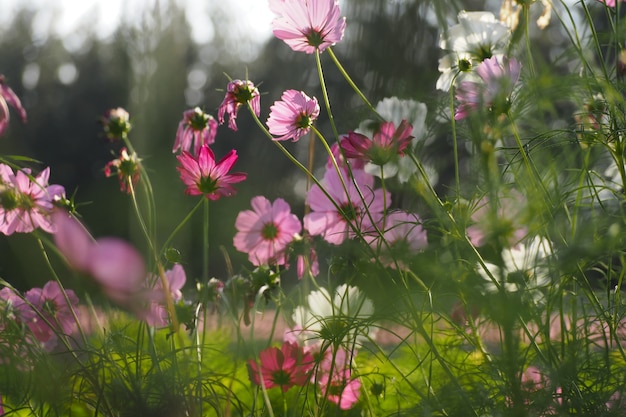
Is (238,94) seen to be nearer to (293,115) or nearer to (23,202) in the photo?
(293,115)

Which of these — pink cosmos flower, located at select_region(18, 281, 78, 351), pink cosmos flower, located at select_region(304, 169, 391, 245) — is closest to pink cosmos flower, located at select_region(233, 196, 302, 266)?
pink cosmos flower, located at select_region(304, 169, 391, 245)

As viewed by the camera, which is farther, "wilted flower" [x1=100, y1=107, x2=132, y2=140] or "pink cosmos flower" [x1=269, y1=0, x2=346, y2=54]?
"wilted flower" [x1=100, y1=107, x2=132, y2=140]

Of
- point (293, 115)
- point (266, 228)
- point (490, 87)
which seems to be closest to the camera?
point (490, 87)

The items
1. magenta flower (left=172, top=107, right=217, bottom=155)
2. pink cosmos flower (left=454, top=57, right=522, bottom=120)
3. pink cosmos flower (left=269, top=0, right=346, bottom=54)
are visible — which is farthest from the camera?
magenta flower (left=172, top=107, right=217, bottom=155)

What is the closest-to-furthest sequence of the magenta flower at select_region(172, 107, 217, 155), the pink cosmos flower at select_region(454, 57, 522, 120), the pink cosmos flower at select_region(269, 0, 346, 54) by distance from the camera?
1. the pink cosmos flower at select_region(454, 57, 522, 120)
2. the pink cosmos flower at select_region(269, 0, 346, 54)
3. the magenta flower at select_region(172, 107, 217, 155)

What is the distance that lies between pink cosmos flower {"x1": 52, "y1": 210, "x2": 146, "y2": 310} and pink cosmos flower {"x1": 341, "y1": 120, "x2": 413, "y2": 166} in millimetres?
174

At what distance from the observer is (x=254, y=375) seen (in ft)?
1.94

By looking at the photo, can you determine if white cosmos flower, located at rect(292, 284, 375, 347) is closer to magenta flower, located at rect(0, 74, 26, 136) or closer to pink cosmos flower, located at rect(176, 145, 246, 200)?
pink cosmos flower, located at rect(176, 145, 246, 200)

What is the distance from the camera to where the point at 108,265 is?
50cm

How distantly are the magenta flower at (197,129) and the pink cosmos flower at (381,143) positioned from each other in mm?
200

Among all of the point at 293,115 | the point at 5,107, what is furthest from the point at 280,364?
the point at 5,107

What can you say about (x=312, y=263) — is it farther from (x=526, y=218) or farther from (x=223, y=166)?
(x=526, y=218)

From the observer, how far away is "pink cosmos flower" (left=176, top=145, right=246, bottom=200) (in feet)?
1.94

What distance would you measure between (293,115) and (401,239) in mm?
132
